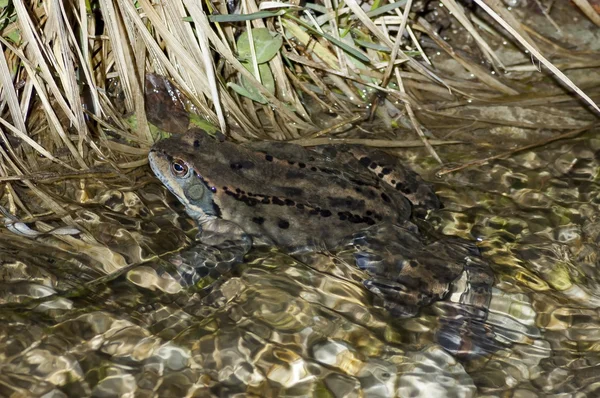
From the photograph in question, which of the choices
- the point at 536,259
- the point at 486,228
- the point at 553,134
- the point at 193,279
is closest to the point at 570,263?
the point at 536,259

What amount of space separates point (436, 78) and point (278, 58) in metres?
1.53

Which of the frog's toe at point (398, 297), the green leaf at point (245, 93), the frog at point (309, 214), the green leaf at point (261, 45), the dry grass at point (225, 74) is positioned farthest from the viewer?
the green leaf at point (245, 93)

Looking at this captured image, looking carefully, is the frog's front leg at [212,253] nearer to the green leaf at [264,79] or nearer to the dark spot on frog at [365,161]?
the dark spot on frog at [365,161]

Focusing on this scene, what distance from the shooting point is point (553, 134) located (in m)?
6.50

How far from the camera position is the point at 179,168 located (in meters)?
5.41

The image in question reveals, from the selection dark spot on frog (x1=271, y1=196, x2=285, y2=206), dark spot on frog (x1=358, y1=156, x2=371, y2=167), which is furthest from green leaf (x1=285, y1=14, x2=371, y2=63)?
dark spot on frog (x1=271, y1=196, x2=285, y2=206)

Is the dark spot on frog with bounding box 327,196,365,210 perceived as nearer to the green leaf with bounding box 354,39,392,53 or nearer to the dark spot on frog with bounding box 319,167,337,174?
the dark spot on frog with bounding box 319,167,337,174

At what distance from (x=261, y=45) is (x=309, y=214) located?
65.8 inches

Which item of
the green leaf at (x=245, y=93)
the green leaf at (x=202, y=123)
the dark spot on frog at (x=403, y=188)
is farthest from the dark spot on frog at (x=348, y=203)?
the green leaf at (x=202, y=123)

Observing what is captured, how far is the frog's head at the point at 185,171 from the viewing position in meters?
5.40

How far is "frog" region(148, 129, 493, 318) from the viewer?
16.8 ft

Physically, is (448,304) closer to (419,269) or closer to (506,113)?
(419,269)

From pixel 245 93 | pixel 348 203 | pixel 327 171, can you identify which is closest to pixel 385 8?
pixel 245 93

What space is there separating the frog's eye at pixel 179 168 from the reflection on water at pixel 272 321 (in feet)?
1.45
